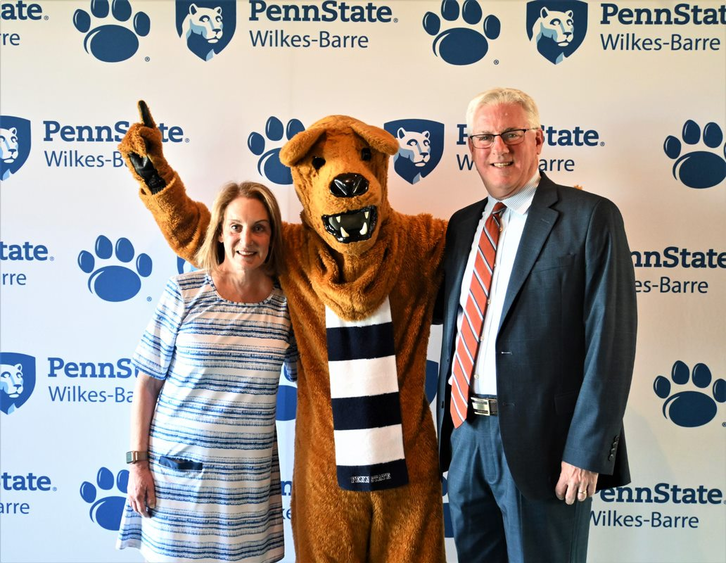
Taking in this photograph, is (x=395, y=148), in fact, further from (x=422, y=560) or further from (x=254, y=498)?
(x=422, y=560)

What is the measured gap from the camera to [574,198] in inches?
69.9

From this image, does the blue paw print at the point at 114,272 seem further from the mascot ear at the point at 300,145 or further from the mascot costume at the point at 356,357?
the mascot ear at the point at 300,145

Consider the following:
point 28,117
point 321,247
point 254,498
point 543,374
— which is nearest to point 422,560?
point 254,498

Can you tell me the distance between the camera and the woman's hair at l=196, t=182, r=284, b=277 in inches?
77.7

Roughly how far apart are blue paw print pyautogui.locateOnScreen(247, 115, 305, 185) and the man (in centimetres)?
86

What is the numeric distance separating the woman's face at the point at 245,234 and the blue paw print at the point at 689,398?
1766mm

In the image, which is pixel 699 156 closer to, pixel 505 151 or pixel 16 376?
pixel 505 151

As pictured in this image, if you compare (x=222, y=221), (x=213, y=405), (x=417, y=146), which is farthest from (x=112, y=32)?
(x=213, y=405)

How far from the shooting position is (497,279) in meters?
1.83

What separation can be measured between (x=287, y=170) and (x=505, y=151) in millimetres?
1005

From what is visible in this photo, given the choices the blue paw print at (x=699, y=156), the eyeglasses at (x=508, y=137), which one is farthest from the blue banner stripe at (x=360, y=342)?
the blue paw print at (x=699, y=156)

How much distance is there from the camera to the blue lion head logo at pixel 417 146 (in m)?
2.44

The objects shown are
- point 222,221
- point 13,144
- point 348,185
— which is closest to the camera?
point 348,185

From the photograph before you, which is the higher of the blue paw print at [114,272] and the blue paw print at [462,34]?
the blue paw print at [462,34]
